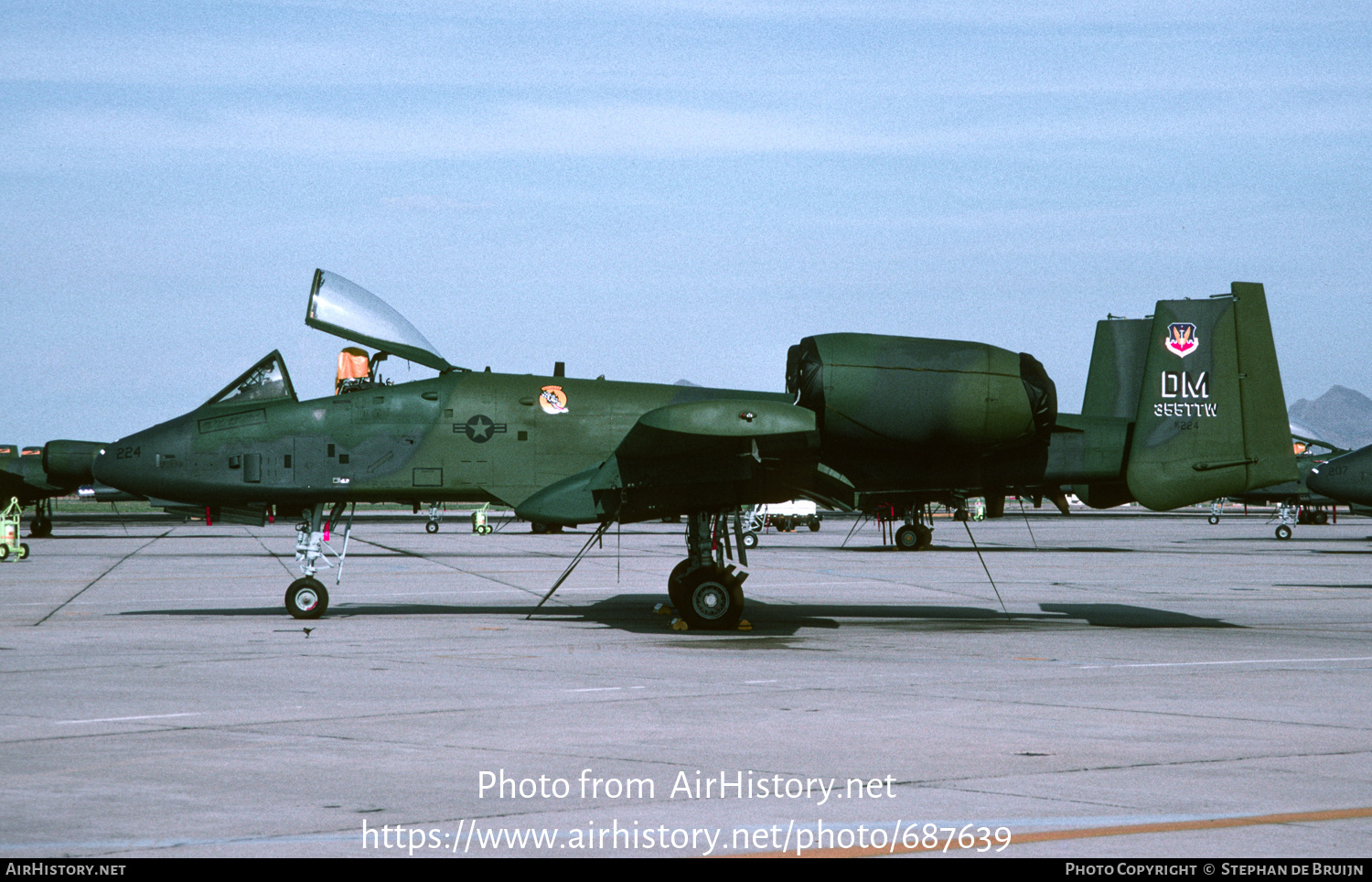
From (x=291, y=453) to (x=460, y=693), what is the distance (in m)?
7.75

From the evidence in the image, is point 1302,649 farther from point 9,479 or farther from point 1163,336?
point 9,479

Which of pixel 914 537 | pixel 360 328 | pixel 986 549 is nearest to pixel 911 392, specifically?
pixel 360 328

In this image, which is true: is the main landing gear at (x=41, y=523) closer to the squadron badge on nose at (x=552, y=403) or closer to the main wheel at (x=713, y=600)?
the squadron badge on nose at (x=552, y=403)

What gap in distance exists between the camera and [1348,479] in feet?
111

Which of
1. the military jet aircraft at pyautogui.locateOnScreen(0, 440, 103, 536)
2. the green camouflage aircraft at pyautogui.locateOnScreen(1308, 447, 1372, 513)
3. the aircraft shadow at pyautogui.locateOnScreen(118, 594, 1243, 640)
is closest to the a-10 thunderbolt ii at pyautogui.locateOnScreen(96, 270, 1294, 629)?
the aircraft shadow at pyautogui.locateOnScreen(118, 594, 1243, 640)

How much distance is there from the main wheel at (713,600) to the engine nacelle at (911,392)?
2.21 meters

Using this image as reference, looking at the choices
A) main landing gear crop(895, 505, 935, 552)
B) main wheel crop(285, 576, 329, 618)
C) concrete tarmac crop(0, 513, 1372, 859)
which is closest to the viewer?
concrete tarmac crop(0, 513, 1372, 859)

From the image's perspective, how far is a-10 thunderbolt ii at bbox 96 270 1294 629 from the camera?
16.0 metres

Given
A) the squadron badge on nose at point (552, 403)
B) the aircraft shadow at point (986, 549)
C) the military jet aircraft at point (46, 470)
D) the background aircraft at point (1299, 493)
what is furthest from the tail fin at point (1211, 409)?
the military jet aircraft at point (46, 470)

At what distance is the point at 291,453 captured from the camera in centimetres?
1716

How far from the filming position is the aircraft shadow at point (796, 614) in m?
16.9

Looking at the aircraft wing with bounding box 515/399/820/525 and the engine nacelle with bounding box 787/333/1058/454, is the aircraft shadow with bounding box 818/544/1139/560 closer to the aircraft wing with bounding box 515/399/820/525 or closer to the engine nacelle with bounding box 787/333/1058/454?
the engine nacelle with bounding box 787/333/1058/454

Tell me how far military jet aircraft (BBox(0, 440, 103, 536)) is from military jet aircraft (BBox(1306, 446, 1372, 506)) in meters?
38.6

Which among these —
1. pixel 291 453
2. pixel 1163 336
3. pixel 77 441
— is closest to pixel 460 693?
pixel 291 453
